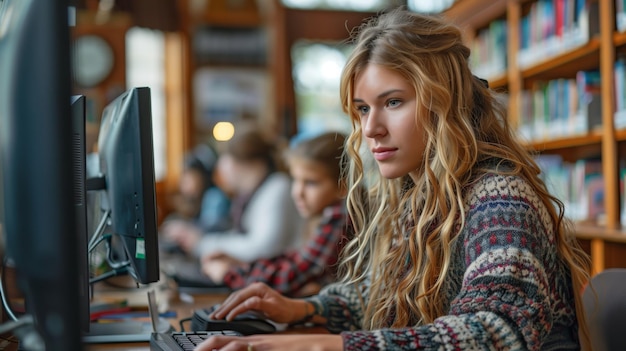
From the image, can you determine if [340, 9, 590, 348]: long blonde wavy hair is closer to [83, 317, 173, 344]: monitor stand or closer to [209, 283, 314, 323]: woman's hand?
[209, 283, 314, 323]: woman's hand

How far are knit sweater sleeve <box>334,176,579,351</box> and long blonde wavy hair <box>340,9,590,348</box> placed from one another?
0.05 m

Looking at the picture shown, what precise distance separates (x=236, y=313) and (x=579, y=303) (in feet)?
1.97

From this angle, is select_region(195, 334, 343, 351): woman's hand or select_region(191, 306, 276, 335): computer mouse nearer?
select_region(195, 334, 343, 351): woman's hand

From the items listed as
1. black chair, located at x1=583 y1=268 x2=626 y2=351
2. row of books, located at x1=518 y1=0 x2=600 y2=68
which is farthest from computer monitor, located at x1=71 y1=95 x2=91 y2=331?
row of books, located at x1=518 y1=0 x2=600 y2=68

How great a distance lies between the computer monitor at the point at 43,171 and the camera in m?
0.61

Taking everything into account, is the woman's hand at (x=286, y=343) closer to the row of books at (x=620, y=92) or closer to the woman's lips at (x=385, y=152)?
the woman's lips at (x=385, y=152)

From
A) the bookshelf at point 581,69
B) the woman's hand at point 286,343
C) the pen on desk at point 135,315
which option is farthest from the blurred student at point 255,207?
the woman's hand at point 286,343

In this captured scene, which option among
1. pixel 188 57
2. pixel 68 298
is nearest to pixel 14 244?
pixel 68 298

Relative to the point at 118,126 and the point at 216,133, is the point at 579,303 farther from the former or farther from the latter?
the point at 216,133

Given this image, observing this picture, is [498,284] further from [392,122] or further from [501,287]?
[392,122]

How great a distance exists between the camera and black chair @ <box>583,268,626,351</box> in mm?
1236

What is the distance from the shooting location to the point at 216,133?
13.1 feet

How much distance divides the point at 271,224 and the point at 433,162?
214 centimetres

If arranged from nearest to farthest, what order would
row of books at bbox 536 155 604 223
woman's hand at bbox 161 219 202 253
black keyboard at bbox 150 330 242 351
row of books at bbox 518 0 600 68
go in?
black keyboard at bbox 150 330 242 351, row of books at bbox 518 0 600 68, row of books at bbox 536 155 604 223, woman's hand at bbox 161 219 202 253
